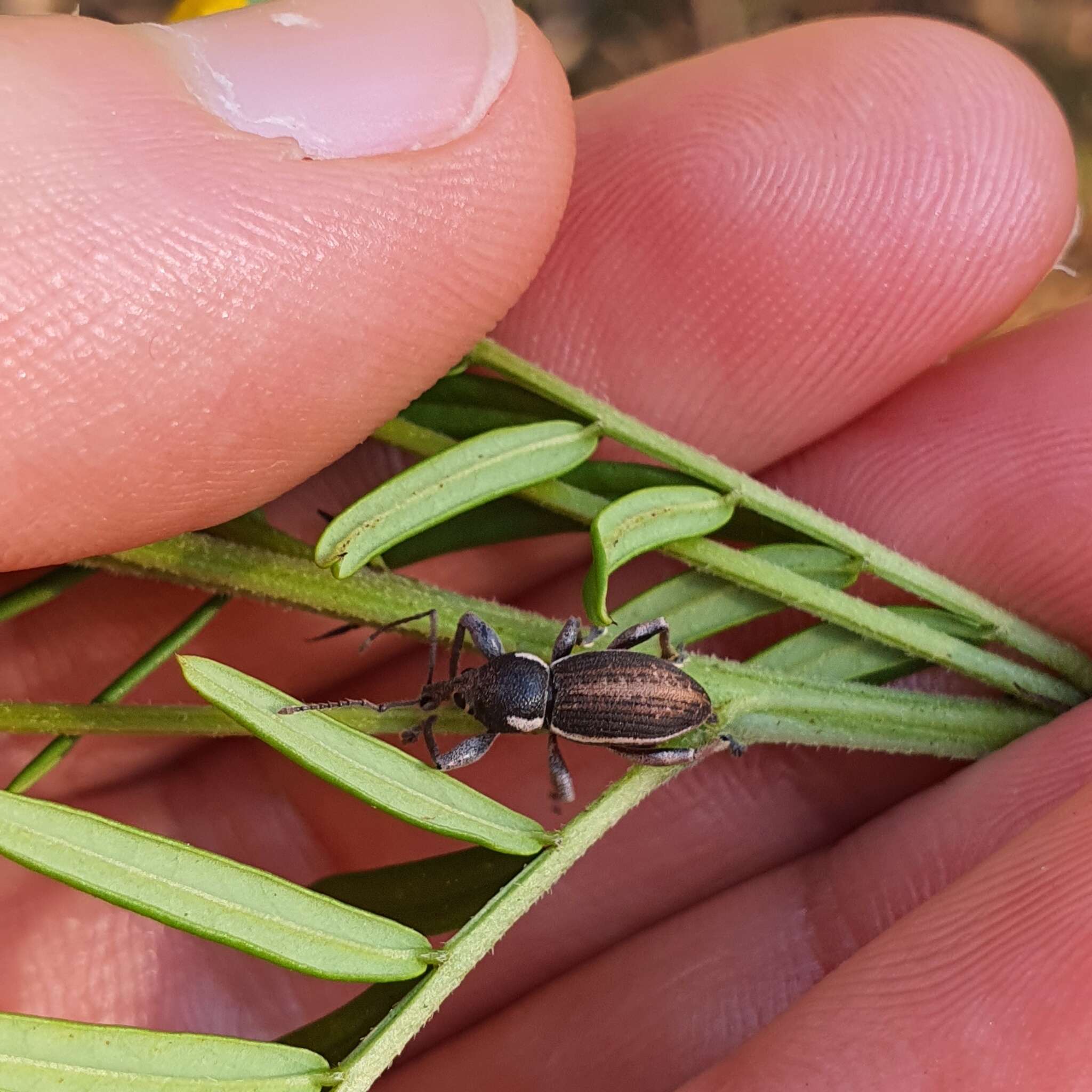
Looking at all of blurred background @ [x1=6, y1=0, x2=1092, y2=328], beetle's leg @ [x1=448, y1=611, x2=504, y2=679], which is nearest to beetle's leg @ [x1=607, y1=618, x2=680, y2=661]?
beetle's leg @ [x1=448, y1=611, x2=504, y2=679]

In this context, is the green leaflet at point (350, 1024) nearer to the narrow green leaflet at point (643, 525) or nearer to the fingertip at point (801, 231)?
the narrow green leaflet at point (643, 525)

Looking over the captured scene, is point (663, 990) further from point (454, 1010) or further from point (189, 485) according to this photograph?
point (189, 485)

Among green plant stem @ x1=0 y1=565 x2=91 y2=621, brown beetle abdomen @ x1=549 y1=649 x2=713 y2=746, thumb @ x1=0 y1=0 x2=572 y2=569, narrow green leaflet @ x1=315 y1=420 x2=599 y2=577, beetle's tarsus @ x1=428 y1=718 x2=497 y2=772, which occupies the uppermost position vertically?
thumb @ x1=0 y1=0 x2=572 y2=569

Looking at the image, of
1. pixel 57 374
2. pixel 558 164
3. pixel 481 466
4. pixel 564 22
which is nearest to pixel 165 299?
pixel 57 374

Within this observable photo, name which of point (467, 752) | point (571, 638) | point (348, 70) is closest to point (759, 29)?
point (348, 70)

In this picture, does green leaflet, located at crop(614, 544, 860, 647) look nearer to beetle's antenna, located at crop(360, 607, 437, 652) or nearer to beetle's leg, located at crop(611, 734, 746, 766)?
beetle's leg, located at crop(611, 734, 746, 766)

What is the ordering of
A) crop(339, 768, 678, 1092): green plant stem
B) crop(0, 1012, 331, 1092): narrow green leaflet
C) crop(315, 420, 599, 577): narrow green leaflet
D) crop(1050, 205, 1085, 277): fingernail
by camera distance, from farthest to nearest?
crop(1050, 205, 1085, 277): fingernail, crop(315, 420, 599, 577): narrow green leaflet, crop(339, 768, 678, 1092): green plant stem, crop(0, 1012, 331, 1092): narrow green leaflet

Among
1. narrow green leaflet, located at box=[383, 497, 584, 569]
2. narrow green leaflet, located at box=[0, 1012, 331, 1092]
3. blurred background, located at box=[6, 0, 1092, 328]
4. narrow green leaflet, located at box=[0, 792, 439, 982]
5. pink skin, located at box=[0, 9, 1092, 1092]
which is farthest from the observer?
blurred background, located at box=[6, 0, 1092, 328]

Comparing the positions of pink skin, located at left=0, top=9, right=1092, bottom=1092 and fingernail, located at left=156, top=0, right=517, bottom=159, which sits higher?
fingernail, located at left=156, top=0, right=517, bottom=159
